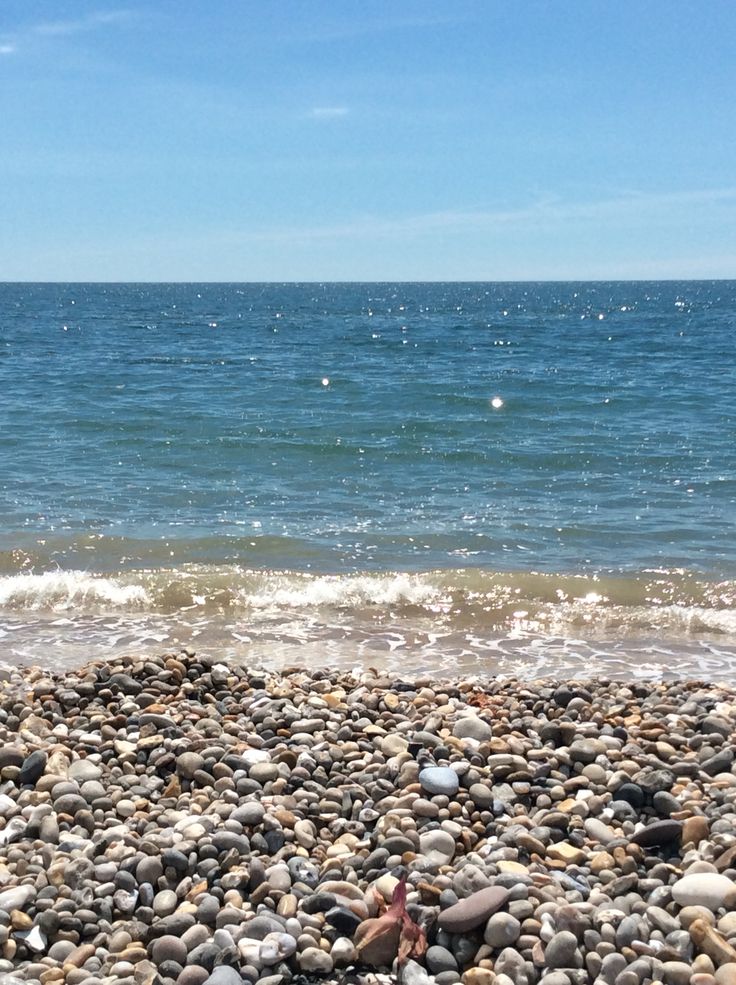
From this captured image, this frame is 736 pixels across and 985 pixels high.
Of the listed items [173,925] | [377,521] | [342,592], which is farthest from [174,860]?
[377,521]

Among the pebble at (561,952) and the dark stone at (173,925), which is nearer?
the pebble at (561,952)

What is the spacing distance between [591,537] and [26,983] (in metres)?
8.31

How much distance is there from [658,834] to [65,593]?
613cm

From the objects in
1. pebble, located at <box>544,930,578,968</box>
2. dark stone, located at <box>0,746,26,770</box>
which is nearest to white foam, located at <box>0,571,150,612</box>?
dark stone, located at <box>0,746,26,770</box>

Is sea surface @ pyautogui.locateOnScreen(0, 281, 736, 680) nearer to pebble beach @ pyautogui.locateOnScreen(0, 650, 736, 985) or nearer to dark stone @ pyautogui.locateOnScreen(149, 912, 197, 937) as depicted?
pebble beach @ pyautogui.locateOnScreen(0, 650, 736, 985)

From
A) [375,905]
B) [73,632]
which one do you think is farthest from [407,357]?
[375,905]

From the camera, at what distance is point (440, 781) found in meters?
4.39

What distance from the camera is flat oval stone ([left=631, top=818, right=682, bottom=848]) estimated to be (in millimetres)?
4031

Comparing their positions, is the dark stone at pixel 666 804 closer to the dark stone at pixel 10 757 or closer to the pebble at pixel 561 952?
the pebble at pixel 561 952

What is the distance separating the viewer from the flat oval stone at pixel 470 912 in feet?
11.6

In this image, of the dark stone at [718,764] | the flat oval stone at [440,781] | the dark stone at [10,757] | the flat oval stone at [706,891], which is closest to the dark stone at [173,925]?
the flat oval stone at [440,781]

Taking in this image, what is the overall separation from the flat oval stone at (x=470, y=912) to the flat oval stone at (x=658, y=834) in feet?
2.42

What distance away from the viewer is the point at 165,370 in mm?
27281

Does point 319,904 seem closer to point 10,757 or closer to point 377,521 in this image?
point 10,757
